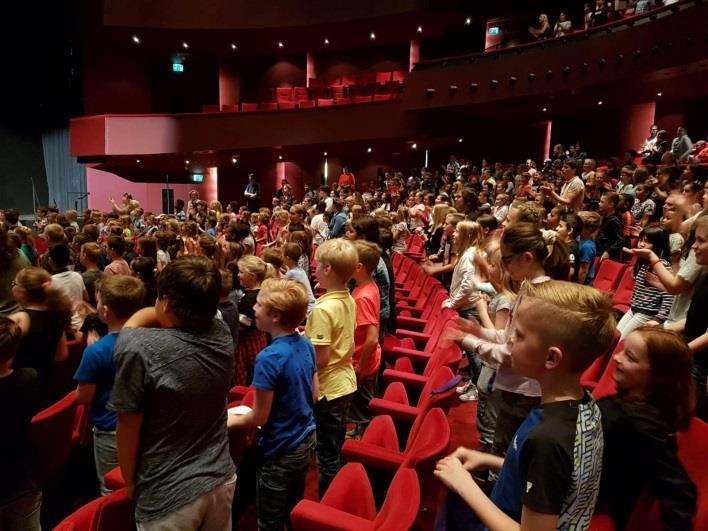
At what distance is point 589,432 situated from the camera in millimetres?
1076

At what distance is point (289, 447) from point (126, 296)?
2.80ft

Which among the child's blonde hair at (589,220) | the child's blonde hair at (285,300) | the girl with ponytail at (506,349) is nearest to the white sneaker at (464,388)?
the girl with ponytail at (506,349)

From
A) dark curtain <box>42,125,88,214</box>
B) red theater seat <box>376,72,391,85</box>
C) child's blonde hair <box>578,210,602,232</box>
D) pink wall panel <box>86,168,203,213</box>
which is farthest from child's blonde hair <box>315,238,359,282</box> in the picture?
dark curtain <box>42,125,88,214</box>

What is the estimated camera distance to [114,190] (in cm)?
1667

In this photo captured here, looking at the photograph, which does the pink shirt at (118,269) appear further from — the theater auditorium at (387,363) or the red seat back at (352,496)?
the red seat back at (352,496)

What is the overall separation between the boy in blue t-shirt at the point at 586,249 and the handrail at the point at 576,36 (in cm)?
642

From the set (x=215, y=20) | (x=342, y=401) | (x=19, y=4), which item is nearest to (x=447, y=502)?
(x=342, y=401)

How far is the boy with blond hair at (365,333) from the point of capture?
2.63m

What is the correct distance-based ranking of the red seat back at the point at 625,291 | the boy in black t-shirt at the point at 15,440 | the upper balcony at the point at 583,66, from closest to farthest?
the boy in black t-shirt at the point at 15,440 < the red seat back at the point at 625,291 < the upper balcony at the point at 583,66

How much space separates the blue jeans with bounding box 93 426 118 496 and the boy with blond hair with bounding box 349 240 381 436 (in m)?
1.09

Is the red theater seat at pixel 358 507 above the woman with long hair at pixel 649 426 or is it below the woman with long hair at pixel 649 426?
below

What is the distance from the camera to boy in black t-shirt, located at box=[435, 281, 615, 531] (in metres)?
1.03

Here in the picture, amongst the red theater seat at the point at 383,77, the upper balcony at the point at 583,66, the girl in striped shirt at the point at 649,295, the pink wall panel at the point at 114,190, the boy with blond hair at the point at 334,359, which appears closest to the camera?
the boy with blond hair at the point at 334,359

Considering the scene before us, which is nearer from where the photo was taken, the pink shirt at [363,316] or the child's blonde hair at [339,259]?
the child's blonde hair at [339,259]
